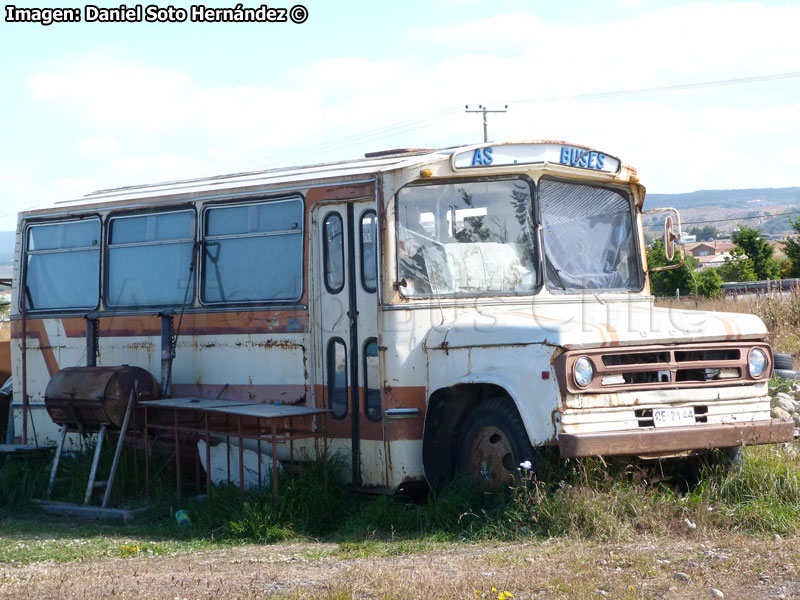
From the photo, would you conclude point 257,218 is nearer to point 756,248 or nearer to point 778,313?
point 778,313

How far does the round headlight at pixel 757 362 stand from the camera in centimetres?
760

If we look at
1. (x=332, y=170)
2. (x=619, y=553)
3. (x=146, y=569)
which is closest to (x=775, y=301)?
(x=332, y=170)

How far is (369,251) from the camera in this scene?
8297mm

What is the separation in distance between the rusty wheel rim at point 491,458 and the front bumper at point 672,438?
2.43 ft

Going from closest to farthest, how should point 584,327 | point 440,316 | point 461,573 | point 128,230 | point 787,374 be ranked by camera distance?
point 461,573 < point 584,327 < point 440,316 < point 128,230 < point 787,374

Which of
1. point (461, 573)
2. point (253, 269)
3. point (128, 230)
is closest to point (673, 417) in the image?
point (461, 573)

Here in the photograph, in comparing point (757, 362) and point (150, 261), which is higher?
point (150, 261)

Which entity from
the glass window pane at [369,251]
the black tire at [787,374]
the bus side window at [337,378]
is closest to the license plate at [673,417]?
the glass window pane at [369,251]

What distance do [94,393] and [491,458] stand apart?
3995 millimetres

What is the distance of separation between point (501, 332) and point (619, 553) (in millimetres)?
1835

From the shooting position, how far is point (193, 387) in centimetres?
974

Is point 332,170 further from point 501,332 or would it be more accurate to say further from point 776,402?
point 776,402

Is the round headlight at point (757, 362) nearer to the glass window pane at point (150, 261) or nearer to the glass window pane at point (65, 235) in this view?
the glass window pane at point (150, 261)

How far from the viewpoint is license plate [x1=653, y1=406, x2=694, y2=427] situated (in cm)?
721
